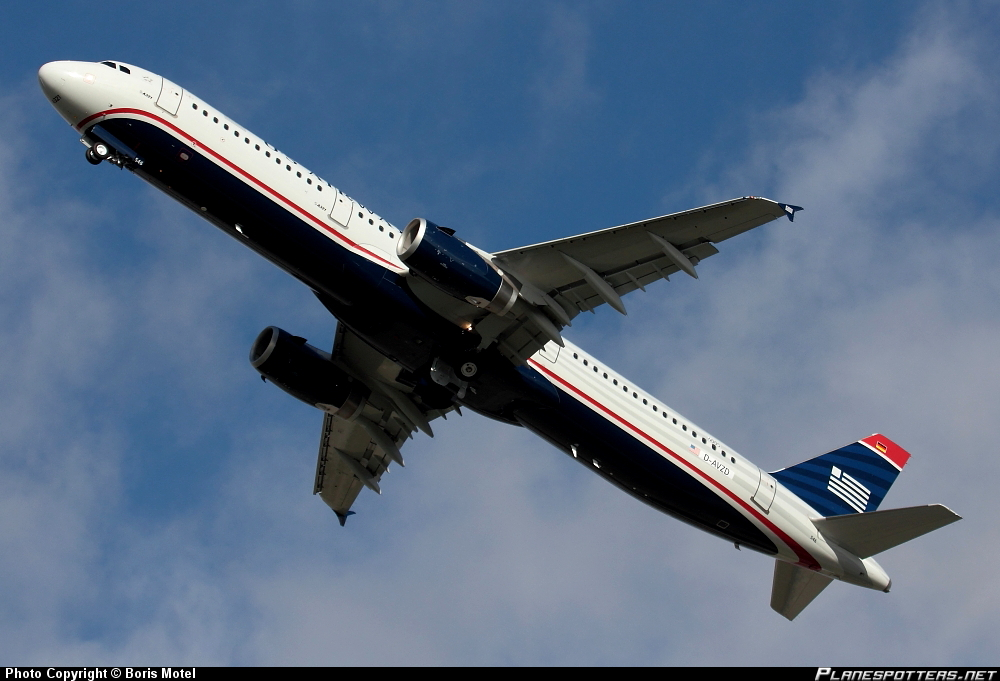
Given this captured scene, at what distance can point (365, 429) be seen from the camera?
38312 mm

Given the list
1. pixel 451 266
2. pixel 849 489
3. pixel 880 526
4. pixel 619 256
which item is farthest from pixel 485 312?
pixel 849 489

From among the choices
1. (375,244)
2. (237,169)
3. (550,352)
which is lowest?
(550,352)

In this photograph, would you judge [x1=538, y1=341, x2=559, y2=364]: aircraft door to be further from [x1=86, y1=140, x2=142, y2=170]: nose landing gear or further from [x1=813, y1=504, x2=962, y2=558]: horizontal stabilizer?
[x1=86, y1=140, x2=142, y2=170]: nose landing gear

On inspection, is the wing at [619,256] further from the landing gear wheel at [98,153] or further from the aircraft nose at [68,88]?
the aircraft nose at [68,88]

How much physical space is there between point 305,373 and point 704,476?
1397 centimetres

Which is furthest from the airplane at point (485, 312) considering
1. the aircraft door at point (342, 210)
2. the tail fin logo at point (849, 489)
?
the tail fin logo at point (849, 489)

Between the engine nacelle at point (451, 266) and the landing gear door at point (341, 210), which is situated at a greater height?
the landing gear door at point (341, 210)

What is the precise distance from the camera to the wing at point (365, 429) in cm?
3597

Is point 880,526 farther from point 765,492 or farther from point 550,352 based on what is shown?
point 550,352

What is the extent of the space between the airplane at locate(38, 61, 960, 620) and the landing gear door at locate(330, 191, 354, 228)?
1.4 inches

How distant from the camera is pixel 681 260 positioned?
28453 mm

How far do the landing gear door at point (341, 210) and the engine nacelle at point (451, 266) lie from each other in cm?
172

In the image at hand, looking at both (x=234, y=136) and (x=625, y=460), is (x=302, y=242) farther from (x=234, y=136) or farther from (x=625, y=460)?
(x=625, y=460)
